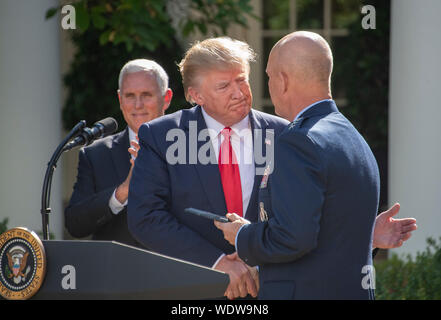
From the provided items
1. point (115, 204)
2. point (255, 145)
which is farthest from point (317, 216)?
point (115, 204)

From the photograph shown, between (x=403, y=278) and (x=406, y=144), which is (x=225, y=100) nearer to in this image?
(x=403, y=278)

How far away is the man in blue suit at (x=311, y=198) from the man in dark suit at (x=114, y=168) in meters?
1.06

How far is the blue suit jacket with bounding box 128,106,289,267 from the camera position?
8.80 feet

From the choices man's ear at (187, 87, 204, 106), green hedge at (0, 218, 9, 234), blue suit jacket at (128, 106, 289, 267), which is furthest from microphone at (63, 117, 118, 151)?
green hedge at (0, 218, 9, 234)

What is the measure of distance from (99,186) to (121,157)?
0.57ft

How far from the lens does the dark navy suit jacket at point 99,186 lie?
3.35m

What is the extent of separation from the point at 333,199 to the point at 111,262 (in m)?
0.70

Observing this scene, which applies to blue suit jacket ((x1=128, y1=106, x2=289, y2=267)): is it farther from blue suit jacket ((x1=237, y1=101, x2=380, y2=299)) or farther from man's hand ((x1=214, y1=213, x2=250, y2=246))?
blue suit jacket ((x1=237, y1=101, x2=380, y2=299))

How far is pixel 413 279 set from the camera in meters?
4.95

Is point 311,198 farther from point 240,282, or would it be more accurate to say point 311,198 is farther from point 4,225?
point 4,225

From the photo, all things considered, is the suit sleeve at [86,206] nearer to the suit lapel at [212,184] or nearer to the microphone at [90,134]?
the microphone at [90,134]

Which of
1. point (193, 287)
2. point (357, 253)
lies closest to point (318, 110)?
point (357, 253)

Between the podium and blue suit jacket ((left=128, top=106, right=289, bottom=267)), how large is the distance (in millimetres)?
616

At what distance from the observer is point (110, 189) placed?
330 cm
